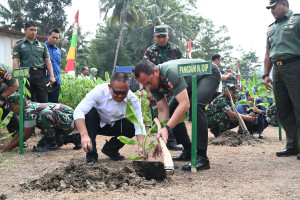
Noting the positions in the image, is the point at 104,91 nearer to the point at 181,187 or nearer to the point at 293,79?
the point at 181,187

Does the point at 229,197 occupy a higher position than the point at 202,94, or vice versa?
the point at 202,94

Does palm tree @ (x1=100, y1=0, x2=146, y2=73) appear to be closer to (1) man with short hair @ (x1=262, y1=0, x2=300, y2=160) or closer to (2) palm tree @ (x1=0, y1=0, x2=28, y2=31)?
(2) palm tree @ (x1=0, y1=0, x2=28, y2=31)

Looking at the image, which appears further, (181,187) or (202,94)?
(202,94)

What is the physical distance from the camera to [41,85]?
5.22 m

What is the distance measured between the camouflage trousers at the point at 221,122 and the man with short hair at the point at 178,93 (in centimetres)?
196

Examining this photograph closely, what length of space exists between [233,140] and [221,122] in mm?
579

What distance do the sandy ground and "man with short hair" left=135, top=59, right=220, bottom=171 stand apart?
26 centimetres

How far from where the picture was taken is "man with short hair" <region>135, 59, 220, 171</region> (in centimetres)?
281

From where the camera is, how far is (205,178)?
110 inches

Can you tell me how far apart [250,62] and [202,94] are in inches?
1954

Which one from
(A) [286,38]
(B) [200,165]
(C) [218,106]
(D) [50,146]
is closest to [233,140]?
(C) [218,106]

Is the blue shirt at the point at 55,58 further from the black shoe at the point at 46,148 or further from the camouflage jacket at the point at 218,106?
the camouflage jacket at the point at 218,106

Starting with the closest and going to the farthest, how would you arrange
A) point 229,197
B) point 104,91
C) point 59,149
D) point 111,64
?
point 229,197 < point 104,91 < point 59,149 < point 111,64

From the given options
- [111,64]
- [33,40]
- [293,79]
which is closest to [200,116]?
[293,79]
